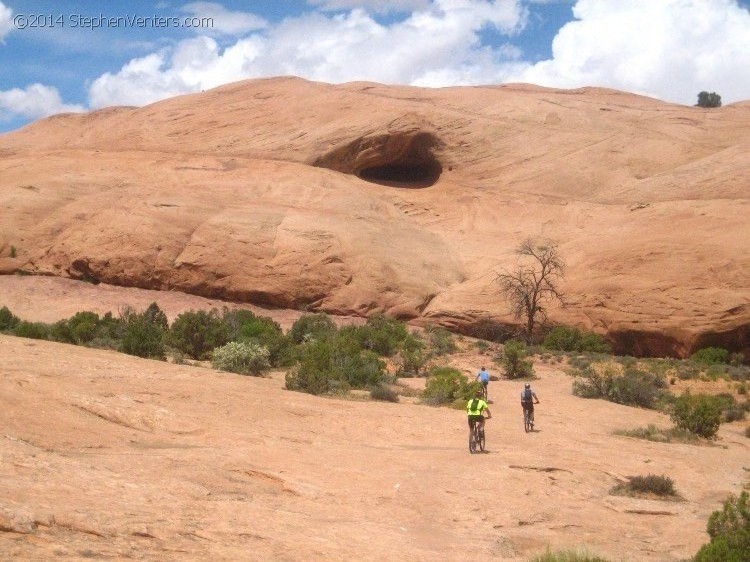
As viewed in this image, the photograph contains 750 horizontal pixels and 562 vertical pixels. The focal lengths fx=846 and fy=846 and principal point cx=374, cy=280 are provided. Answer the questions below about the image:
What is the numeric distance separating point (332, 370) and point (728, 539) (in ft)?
45.7

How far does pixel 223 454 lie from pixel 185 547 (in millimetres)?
4204

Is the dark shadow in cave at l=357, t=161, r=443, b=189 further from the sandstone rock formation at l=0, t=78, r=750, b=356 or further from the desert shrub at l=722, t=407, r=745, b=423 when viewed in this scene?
the desert shrub at l=722, t=407, r=745, b=423

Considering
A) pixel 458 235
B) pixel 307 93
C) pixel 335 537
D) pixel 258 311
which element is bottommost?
pixel 335 537

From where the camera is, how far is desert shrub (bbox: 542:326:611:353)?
1145 inches

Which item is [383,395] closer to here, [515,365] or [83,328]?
[515,365]

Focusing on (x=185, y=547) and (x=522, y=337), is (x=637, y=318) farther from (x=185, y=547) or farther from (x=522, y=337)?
(x=185, y=547)

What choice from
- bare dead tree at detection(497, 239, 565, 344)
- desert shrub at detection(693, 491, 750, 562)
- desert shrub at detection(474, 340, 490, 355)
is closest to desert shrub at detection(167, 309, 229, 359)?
desert shrub at detection(474, 340, 490, 355)

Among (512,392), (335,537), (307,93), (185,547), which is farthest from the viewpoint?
(307,93)

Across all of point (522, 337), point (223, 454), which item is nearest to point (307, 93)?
point (522, 337)

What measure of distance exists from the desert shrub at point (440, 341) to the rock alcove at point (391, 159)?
12913mm

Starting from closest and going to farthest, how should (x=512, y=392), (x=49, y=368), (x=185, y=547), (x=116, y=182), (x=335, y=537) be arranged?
(x=185, y=547), (x=335, y=537), (x=49, y=368), (x=512, y=392), (x=116, y=182)

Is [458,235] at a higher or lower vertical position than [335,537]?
higher

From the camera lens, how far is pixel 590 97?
47500mm

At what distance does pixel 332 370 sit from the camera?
20.4 meters
